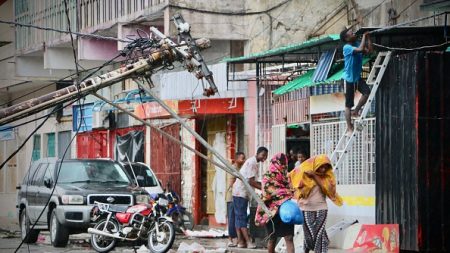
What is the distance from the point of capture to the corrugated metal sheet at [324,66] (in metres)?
18.9

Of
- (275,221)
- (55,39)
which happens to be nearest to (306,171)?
(275,221)

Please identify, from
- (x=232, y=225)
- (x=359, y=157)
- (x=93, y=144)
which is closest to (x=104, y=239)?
(x=232, y=225)

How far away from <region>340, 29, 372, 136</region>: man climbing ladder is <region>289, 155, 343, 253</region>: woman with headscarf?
211cm

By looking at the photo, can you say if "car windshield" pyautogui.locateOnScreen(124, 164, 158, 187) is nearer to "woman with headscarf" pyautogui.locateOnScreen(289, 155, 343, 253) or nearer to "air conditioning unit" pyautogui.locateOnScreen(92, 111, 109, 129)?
"air conditioning unit" pyautogui.locateOnScreen(92, 111, 109, 129)

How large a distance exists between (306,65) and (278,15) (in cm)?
501

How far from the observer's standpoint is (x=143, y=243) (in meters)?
21.5

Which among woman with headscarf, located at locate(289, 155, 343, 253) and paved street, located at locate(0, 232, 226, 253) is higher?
woman with headscarf, located at locate(289, 155, 343, 253)

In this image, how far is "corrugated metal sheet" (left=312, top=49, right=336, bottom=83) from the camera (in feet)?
62.1

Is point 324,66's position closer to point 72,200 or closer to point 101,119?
point 72,200

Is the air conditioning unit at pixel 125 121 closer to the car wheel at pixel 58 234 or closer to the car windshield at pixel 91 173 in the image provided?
the car windshield at pixel 91 173

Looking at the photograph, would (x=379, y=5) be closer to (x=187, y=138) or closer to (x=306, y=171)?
(x=187, y=138)

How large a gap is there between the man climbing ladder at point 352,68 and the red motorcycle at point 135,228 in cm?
443

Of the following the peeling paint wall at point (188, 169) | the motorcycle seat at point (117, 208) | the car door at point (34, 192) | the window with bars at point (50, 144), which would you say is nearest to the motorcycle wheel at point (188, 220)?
the peeling paint wall at point (188, 169)

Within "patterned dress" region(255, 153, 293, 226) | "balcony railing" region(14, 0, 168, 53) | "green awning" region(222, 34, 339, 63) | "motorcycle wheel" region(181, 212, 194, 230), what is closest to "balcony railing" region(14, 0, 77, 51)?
"balcony railing" region(14, 0, 168, 53)
